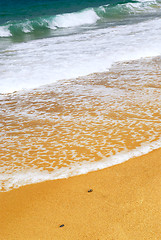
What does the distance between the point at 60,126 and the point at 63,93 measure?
5.21 ft

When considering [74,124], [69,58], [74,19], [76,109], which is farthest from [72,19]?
[74,124]

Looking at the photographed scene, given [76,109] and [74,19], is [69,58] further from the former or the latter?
[74,19]

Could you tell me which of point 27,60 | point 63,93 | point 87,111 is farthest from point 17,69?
point 87,111

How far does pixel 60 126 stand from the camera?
405 cm

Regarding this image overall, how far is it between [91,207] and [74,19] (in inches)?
777

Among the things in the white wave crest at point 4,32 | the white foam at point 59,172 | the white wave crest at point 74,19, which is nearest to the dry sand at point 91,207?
the white foam at point 59,172

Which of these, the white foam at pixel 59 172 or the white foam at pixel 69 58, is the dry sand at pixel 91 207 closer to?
the white foam at pixel 59 172

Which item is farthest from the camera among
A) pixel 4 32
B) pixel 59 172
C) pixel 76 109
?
pixel 4 32

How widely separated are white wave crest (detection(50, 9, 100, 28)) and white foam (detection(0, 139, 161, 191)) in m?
17.0

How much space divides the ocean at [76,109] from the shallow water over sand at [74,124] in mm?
11

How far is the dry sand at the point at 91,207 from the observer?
7.11ft

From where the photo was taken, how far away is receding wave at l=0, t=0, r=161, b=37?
17312mm

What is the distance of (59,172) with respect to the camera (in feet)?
9.83

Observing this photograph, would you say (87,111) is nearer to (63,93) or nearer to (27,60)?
(63,93)
